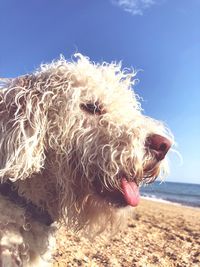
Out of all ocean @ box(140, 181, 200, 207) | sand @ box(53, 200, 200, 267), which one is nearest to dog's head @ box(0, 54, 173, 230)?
sand @ box(53, 200, 200, 267)

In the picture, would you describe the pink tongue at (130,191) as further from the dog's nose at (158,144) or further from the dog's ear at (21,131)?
the dog's ear at (21,131)

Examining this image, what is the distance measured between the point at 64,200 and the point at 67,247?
2.56 m

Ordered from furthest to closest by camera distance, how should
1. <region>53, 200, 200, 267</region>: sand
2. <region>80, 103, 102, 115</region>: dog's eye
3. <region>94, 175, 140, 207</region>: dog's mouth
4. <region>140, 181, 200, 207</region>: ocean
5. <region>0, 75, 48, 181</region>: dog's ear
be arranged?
<region>140, 181, 200, 207</region>: ocean, <region>53, 200, 200, 267</region>: sand, <region>80, 103, 102, 115</region>: dog's eye, <region>94, 175, 140, 207</region>: dog's mouth, <region>0, 75, 48, 181</region>: dog's ear

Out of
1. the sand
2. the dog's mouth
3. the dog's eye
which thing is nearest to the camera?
the dog's mouth

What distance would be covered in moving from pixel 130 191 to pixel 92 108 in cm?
75

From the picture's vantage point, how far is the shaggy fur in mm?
3754

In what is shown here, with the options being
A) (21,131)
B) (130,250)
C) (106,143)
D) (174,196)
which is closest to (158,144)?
(106,143)

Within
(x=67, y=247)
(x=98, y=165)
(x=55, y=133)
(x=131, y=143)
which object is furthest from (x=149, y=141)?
(x=67, y=247)

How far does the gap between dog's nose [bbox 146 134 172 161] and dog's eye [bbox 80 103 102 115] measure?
553mm

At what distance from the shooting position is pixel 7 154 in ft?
12.6

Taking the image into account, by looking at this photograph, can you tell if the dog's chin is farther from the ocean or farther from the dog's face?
the ocean

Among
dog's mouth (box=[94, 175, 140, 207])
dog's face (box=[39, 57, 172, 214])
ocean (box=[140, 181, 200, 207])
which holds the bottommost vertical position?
dog's mouth (box=[94, 175, 140, 207])

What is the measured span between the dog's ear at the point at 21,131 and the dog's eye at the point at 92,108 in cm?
33

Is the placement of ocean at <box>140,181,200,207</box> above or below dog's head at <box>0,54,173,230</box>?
above
